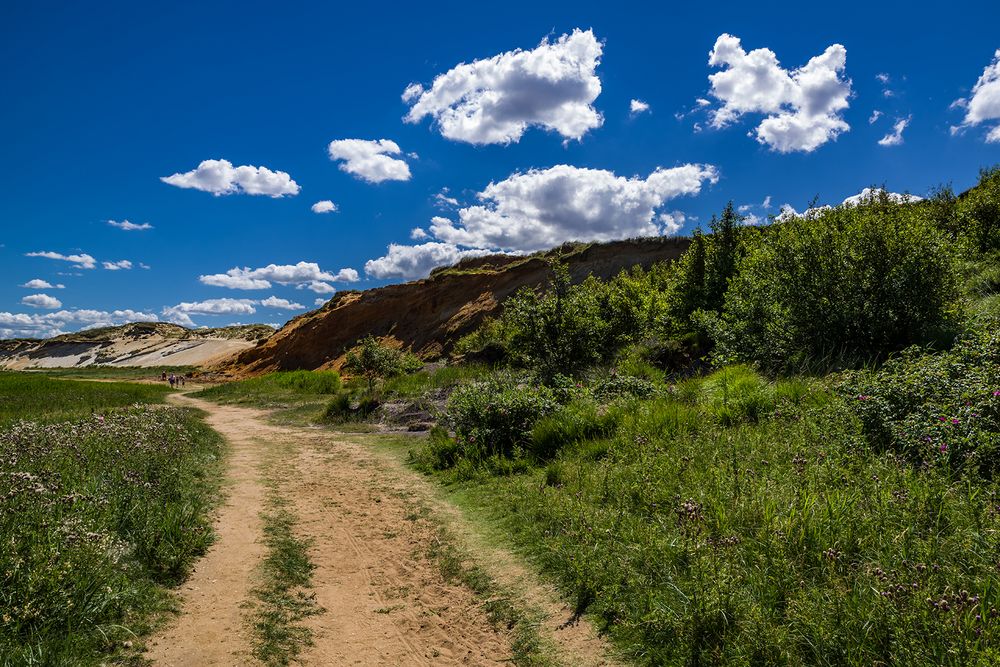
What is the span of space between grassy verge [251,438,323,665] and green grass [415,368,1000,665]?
2305 millimetres

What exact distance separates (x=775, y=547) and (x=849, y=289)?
901 cm

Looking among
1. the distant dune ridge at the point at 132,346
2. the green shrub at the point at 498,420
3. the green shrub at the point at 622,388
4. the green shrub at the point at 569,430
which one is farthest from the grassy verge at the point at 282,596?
the distant dune ridge at the point at 132,346

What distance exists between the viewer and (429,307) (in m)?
45.1

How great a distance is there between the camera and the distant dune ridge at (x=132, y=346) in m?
85.2

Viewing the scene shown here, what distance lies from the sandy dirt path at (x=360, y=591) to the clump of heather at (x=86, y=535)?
366 mm

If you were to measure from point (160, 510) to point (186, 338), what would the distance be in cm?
10295

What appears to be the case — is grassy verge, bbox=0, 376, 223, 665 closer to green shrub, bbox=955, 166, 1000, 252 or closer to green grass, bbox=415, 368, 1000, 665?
green grass, bbox=415, 368, 1000, 665

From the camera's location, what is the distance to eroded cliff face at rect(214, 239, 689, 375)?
37.4 metres

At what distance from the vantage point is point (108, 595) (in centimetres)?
402

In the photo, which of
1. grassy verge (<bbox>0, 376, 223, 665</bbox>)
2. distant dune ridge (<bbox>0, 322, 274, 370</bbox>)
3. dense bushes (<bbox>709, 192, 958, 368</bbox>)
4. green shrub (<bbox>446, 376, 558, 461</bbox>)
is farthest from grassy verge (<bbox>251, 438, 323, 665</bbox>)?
distant dune ridge (<bbox>0, 322, 274, 370</bbox>)

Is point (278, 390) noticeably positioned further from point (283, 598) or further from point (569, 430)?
→ point (283, 598)

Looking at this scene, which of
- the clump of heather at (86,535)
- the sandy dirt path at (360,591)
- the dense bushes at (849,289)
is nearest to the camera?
the clump of heather at (86,535)

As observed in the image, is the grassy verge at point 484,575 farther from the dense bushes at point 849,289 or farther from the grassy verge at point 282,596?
the dense bushes at point 849,289

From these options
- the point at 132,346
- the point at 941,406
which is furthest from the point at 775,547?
the point at 132,346
